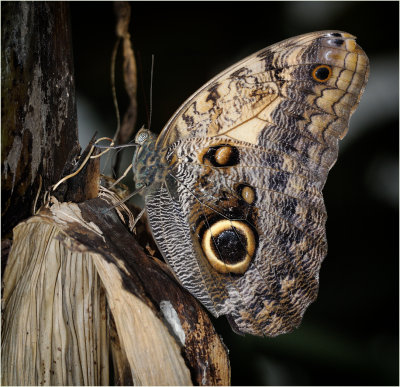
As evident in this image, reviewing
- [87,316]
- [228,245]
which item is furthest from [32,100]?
[228,245]

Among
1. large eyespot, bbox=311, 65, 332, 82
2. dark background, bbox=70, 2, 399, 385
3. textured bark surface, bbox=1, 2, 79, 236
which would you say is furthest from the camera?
dark background, bbox=70, 2, 399, 385

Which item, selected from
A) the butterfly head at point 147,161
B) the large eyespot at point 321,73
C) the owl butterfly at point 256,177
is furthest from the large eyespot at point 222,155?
the large eyespot at point 321,73

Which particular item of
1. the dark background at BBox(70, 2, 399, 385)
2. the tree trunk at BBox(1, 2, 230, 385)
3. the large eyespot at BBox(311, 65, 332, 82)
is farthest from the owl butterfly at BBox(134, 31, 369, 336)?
the dark background at BBox(70, 2, 399, 385)

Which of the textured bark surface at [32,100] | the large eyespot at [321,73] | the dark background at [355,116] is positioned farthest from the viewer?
the dark background at [355,116]

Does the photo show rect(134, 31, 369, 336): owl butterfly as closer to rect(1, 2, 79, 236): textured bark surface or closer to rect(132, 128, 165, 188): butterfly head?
rect(132, 128, 165, 188): butterfly head

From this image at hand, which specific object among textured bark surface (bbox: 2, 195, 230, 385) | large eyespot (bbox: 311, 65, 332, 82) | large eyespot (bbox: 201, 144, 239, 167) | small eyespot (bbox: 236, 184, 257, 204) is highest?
large eyespot (bbox: 311, 65, 332, 82)

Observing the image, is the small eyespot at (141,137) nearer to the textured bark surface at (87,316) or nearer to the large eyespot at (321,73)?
the textured bark surface at (87,316)
